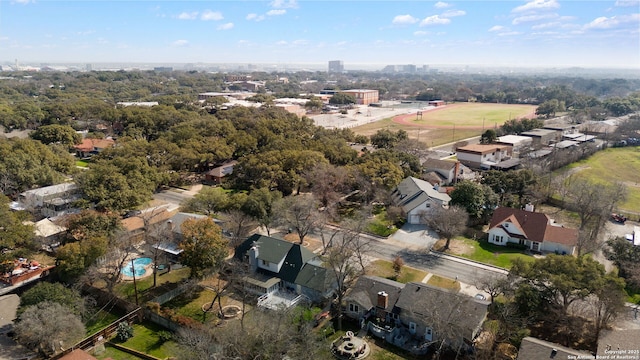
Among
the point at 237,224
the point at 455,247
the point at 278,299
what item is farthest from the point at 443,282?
the point at 237,224

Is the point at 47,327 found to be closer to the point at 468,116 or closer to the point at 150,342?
the point at 150,342

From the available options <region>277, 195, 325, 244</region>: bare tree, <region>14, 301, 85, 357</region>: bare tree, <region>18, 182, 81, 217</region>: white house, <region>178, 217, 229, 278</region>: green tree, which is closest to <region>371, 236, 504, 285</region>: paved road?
<region>277, 195, 325, 244</region>: bare tree

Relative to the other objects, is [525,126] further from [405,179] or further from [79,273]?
[79,273]

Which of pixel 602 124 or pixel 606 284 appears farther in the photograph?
pixel 602 124

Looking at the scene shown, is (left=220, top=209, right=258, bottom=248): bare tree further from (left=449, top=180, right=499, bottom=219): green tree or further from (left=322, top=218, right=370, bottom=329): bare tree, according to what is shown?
(left=449, top=180, right=499, bottom=219): green tree

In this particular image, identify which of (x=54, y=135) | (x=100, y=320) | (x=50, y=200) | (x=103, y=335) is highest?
(x=54, y=135)

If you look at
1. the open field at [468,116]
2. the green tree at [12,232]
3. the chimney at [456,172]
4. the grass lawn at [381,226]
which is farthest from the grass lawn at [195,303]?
the open field at [468,116]

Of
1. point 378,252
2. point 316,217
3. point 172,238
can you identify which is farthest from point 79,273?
point 378,252
